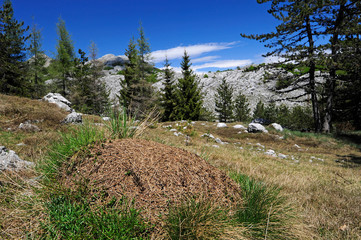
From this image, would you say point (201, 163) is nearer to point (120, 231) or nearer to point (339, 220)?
point (120, 231)

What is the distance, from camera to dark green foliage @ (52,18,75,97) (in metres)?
32.8

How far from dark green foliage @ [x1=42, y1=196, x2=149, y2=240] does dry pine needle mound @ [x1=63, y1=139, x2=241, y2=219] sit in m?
0.15

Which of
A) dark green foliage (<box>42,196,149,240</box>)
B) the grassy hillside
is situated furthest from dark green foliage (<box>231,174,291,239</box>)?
dark green foliage (<box>42,196,149,240</box>)

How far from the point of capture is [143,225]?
180cm

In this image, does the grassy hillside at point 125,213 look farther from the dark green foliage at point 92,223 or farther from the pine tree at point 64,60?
the pine tree at point 64,60

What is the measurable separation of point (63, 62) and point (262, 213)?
133ft

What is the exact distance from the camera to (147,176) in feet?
7.17

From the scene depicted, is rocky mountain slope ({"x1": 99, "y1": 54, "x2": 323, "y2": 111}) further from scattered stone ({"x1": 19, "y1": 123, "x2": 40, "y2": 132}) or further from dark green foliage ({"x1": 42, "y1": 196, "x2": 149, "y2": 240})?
dark green foliage ({"x1": 42, "y1": 196, "x2": 149, "y2": 240})

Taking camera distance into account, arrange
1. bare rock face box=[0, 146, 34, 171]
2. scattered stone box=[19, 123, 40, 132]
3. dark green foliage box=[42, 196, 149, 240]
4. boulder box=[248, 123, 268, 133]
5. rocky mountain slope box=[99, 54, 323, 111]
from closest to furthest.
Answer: dark green foliage box=[42, 196, 149, 240]
bare rock face box=[0, 146, 34, 171]
scattered stone box=[19, 123, 40, 132]
boulder box=[248, 123, 268, 133]
rocky mountain slope box=[99, 54, 323, 111]

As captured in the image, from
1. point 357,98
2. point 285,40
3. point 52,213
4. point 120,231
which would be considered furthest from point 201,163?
point 357,98

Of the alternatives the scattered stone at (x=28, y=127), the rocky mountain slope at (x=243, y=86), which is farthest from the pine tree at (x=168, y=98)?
the scattered stone at (x=28, y=127)

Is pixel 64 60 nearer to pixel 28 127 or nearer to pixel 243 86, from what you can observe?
pixel 28 127

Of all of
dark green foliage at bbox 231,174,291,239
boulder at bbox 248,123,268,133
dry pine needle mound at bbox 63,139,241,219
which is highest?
dry pine needle mound at bbox 63,139,241,219

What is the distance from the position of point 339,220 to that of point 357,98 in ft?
81.0
